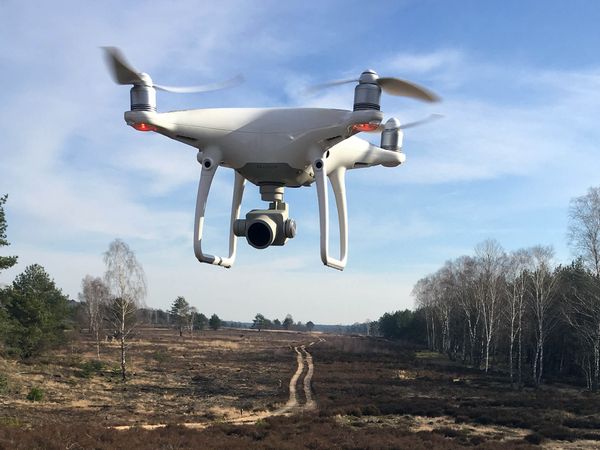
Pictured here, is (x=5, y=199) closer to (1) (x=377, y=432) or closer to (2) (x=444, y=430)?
(1) (x=377, y=432)

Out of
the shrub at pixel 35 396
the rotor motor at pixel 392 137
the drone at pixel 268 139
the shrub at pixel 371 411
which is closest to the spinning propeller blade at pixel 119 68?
the drone at pixel 268 139

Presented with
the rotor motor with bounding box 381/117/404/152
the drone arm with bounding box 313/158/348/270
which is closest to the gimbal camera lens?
the drone arm with bounding box 313/158/348/270

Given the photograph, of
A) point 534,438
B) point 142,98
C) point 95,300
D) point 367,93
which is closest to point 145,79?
point 142,98

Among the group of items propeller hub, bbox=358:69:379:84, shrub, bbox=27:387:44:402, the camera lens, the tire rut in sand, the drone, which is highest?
propeller hub, bbox=358:69:379:84

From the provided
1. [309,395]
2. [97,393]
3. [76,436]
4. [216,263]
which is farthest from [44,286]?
[216,263]

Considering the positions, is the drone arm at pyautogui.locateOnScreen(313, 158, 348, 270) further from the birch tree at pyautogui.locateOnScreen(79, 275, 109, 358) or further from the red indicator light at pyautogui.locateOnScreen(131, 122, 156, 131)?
the birch tree at pyautogui.locateOnScreen(79, 275, 109, 358)

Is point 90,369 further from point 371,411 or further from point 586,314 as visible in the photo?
point 586,314

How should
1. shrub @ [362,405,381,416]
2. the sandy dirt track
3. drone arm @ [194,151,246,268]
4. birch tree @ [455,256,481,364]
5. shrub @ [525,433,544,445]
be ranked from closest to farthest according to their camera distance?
1. drone arm @ [194,151,246,268]
2. shrub @ [525,433,544,445]
3. the sandy dirt track
4. shrub @ [362,405,381,416]
5. birch tree @ [455,256,481,364]

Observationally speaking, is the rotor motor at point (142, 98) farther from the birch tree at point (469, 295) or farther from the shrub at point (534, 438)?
the birch tree at point (469, 295)

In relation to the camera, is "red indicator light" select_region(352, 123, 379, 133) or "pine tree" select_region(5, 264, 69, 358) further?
"pine tree" select_region(5, 264, 69, 358)

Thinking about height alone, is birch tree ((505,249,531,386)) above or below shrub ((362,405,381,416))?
above

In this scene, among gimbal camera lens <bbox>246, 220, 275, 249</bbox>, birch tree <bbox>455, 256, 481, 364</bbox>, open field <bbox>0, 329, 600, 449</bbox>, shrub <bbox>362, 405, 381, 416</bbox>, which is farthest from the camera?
birch tree <bbox>455, 256, 481, 364</bbox>
